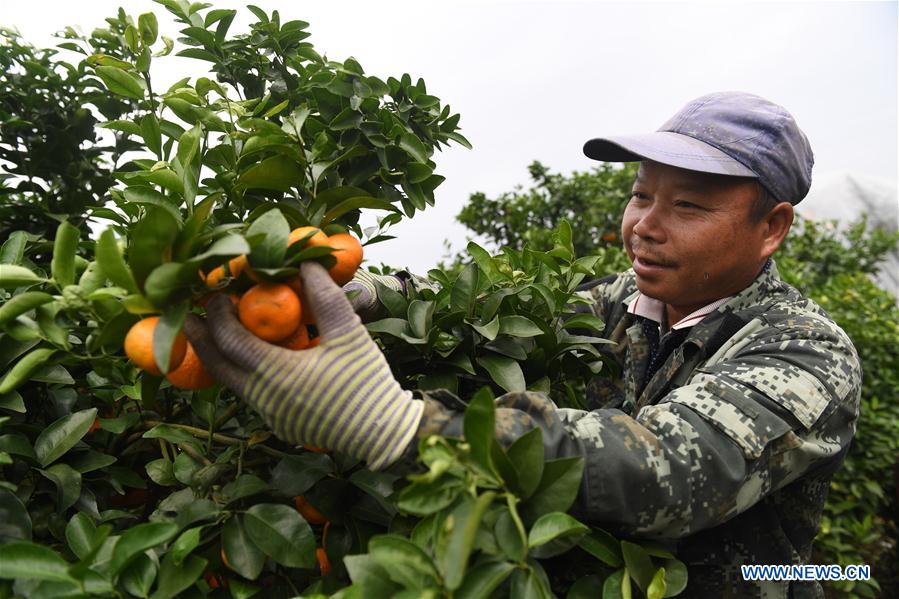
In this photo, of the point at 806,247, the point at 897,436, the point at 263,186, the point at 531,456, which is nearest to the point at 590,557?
the point at 531,456

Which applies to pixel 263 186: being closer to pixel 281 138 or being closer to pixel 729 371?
pixel 281 138

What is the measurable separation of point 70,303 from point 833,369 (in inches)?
50.2

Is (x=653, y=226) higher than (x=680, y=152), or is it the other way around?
(x=680, y=152)

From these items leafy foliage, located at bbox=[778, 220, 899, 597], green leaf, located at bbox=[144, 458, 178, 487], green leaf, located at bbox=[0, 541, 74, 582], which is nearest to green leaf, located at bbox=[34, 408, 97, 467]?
green leaf, located at bbox=[144, 458, 178, 487]

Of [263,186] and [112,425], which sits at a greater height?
[263,186]

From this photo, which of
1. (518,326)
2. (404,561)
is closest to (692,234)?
(518,326)

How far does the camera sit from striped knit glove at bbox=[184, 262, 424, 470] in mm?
802

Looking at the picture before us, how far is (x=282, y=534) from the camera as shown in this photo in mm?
916

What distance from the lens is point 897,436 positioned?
3.09m

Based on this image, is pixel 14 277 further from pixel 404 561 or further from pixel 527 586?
pixel 527 586

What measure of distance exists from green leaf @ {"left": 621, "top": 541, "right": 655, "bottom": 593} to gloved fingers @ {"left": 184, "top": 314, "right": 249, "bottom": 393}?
591 millimetres

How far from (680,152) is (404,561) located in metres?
1.08

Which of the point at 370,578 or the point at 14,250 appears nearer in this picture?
the point at 370,578

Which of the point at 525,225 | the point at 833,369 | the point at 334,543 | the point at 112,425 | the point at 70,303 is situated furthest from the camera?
the point at 525,225
